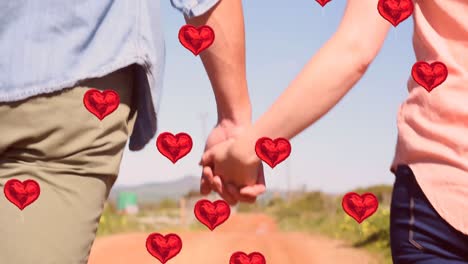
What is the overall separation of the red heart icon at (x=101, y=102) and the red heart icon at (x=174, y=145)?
84cm

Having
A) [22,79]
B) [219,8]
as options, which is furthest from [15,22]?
[219,8]

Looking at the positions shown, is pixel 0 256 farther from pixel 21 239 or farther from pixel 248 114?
pixel 248 114

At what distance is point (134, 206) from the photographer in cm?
1791

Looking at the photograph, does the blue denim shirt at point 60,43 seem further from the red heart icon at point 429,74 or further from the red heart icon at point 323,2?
the red heart icon at point 323,2

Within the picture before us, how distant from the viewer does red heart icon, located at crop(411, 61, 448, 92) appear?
2070 mm

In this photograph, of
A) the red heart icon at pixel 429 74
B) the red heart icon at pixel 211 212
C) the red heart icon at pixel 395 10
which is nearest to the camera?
the red heart icon at pixel 429 74

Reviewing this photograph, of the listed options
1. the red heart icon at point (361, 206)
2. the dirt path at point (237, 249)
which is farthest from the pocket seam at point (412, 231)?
the dirt path at point (237, 249)

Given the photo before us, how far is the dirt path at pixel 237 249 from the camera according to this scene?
10562mm

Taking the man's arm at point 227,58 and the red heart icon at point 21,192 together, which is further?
the man's arm at point 227,58

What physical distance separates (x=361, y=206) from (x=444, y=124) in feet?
3.35

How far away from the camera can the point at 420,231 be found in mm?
2186

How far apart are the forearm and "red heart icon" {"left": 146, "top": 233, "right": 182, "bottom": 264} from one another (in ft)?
1.69

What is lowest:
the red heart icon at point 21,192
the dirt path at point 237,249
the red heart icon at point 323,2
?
the red heart icon at point 21,192

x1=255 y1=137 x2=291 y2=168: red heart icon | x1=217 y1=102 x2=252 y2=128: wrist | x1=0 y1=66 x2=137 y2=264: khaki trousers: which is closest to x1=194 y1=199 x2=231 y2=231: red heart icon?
x1=217 y1=102 x2=252 y2=128: wrist
